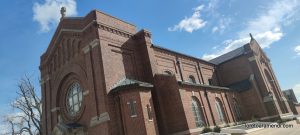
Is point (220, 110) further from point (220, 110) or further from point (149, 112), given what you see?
point (149, 112)

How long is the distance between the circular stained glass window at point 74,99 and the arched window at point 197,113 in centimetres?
1000

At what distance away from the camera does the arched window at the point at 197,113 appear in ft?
72.1

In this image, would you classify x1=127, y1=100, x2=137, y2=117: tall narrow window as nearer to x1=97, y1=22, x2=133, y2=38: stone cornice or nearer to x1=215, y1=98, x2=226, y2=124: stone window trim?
x1=97, y1=22, x2=133, y2=38: stone cornice

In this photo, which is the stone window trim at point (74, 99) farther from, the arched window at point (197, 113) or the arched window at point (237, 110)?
the arched window at point (237, 110)

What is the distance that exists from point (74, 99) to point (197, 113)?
1108 cm

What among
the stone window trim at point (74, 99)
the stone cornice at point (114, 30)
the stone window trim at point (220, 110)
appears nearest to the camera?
the stone cornice at point (114, 30)

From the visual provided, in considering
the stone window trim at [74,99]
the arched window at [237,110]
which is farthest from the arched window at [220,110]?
the stone window trim at [74,99]

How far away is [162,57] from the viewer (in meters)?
26.0

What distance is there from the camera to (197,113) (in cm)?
2244

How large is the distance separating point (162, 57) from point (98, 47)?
8.34 metres

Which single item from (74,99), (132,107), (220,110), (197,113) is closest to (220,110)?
(220,110)

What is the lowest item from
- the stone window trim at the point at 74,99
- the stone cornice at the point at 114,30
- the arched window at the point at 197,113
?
the arched window at the point at 197,113

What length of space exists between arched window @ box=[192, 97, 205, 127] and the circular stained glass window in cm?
1000

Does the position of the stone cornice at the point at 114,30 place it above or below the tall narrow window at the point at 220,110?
above
